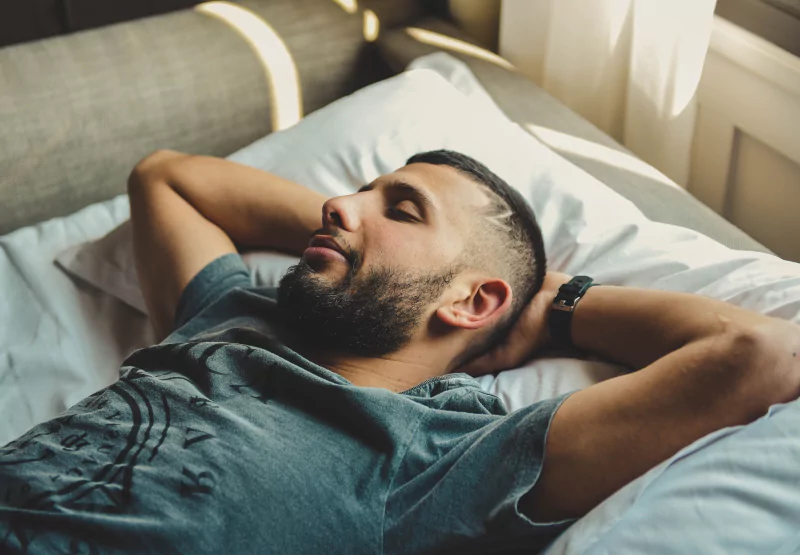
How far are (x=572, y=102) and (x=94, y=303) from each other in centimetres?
100

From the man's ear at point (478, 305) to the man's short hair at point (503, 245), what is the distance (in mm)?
29

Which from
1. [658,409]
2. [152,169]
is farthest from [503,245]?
[152,169]

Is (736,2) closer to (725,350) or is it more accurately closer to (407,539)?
(725,350)

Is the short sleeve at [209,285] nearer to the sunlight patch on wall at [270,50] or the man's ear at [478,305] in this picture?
the man's ear at [478,305]

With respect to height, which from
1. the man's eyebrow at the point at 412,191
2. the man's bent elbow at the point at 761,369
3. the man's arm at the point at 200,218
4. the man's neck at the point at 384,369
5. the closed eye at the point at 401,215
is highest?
the man's eyebrow at the point at 412,191

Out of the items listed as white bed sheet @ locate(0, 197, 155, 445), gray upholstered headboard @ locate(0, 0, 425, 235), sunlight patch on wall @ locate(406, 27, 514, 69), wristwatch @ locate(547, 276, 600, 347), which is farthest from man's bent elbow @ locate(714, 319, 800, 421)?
gray upholstered headboard @ locate(0, 0, 425, 235)

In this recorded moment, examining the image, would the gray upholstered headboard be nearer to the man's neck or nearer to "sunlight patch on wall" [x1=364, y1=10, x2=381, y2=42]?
"sunlight patch on wall" [x1=364, y1=10, x2=381, y2=42]

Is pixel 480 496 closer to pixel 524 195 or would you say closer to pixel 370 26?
pixel 524 195

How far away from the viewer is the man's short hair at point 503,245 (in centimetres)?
106

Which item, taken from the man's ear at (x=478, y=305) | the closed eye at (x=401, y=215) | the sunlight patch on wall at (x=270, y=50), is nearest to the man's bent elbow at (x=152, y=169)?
the sunlight patch on wall at (x=270, y=50)

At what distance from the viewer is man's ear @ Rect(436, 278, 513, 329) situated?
1020 millimetres

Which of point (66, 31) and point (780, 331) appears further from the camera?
point (66, 31)

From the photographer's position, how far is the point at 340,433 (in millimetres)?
892

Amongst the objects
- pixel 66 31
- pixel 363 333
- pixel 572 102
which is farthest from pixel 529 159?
pixel 66 31
